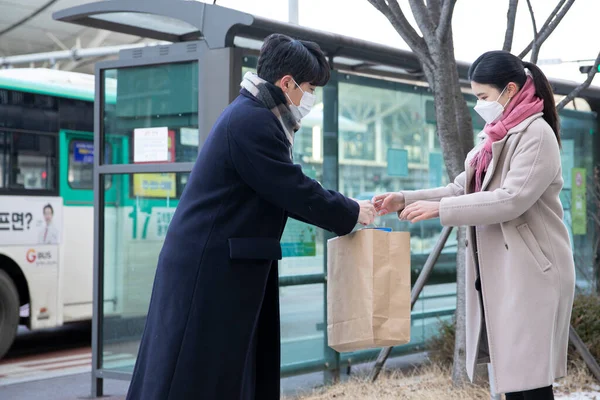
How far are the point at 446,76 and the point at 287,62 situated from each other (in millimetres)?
3165

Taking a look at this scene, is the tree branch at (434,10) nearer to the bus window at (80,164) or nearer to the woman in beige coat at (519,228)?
the woman in beige coat at (519,228)

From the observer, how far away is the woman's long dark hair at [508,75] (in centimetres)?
339

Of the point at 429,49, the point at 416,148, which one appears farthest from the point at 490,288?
the point at 416,148

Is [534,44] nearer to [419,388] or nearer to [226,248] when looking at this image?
[419,388]

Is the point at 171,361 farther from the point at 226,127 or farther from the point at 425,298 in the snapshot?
the point at 425,298

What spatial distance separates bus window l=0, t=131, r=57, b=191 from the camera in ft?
31.5

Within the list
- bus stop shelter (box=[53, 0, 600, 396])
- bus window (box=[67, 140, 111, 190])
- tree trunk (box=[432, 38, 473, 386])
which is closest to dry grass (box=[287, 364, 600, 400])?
tree trunk (box=[432, 38, 473, 386])

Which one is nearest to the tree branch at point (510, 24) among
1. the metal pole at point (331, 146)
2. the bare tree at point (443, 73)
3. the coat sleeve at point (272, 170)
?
the bare tree at point (443, 73)

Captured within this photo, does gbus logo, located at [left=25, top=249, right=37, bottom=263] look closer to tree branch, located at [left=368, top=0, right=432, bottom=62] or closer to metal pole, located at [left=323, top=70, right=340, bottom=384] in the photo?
metal pole, located at [left=323, top=70, right=340, bottom=384]

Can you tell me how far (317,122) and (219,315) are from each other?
4.53 metres

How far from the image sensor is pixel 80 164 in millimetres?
10453

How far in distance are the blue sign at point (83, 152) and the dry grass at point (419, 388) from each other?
499 cm

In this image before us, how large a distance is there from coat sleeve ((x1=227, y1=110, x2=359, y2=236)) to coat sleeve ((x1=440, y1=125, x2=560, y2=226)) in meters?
0.54

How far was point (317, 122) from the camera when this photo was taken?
7402 millimetres
